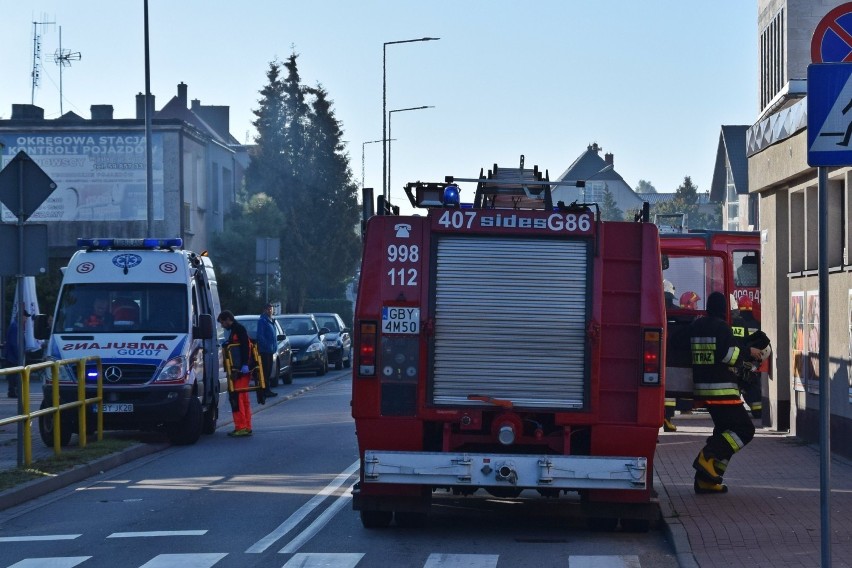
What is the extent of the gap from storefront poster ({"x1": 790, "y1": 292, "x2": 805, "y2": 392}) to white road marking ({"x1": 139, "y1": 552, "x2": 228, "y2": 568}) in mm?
10028

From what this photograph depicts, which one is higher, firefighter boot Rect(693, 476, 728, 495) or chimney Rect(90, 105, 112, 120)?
chimney Rect(90, 105, 112, 120)

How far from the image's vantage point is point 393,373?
10617mm

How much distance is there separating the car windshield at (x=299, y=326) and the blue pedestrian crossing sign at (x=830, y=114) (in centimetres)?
3072

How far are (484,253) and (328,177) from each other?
68.3m

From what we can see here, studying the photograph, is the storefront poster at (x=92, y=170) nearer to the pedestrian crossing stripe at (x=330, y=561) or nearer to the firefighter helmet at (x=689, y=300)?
the firefighter helmet at (x=689, y=300)

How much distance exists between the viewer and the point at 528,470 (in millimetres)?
10289

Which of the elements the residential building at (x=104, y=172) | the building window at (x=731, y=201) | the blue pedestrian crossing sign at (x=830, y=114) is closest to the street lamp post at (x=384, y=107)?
the residential building at (x=104, y=172)

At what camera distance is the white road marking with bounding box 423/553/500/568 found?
9.53 m

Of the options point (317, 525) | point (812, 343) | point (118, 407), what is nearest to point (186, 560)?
point (317, 525)

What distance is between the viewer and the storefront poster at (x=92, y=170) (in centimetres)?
5341

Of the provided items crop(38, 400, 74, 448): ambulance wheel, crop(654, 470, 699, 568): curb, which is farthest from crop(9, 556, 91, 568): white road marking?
crop(38, 400, 74, 448): ambulance wheel

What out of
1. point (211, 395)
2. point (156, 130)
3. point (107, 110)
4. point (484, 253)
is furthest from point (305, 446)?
point (107, 110)

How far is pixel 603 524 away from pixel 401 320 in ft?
7.83

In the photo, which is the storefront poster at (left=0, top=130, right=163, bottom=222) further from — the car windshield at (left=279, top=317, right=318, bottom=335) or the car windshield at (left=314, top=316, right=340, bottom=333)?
the car windshield at (left=279, top=317, right=318, bottom=335)
